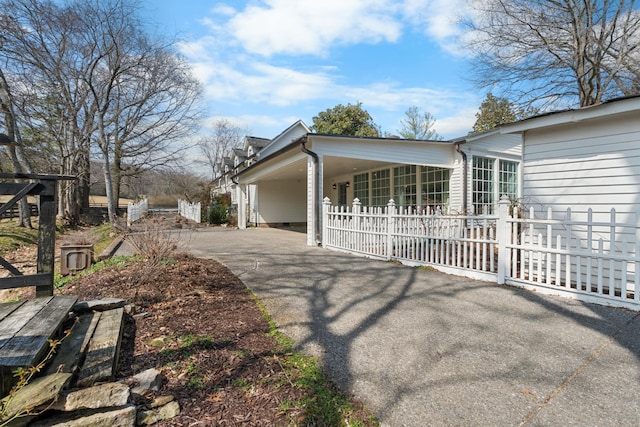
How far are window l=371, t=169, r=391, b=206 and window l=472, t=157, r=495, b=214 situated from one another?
10.8 feet

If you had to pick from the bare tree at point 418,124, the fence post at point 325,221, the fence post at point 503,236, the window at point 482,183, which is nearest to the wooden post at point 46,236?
the fence post at point 503,236

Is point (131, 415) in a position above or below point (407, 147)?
below

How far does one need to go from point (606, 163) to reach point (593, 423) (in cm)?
477

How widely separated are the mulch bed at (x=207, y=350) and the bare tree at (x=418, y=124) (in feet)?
112

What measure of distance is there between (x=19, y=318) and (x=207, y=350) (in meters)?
1.45

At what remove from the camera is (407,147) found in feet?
34.7

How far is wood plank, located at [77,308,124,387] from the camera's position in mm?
2078

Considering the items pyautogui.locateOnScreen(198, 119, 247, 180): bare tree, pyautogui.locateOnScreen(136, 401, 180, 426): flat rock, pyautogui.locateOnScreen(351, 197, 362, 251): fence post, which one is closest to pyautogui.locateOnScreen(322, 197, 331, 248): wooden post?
pyautogui.locateOnScreen(351, 197, 362, 251): fence post

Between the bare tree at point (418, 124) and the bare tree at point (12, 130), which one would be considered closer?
the bare tree at point (12, 130)

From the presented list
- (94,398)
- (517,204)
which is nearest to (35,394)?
(94,398)

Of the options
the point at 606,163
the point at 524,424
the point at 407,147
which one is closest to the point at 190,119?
the point at 407,147

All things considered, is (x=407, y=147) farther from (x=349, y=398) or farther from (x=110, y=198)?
(x=110, y=198)

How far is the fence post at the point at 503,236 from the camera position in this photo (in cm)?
497

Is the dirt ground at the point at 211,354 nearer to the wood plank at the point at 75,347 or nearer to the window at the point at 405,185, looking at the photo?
the wood plank at the point at 75,347
